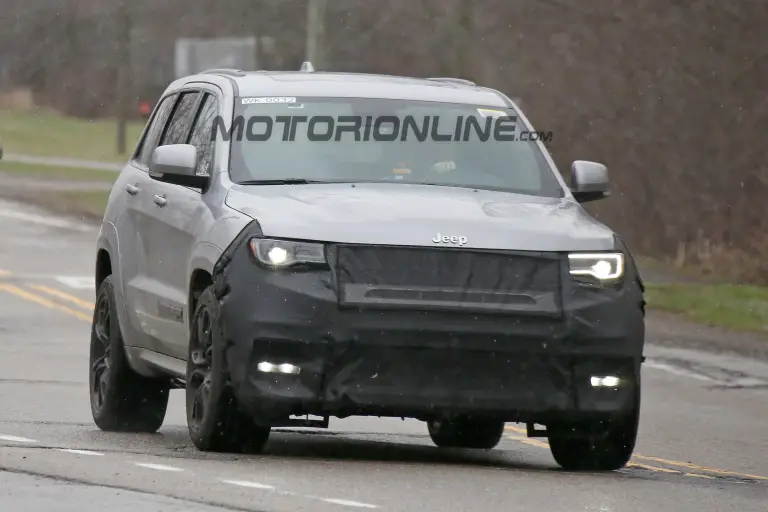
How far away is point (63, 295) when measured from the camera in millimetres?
22516

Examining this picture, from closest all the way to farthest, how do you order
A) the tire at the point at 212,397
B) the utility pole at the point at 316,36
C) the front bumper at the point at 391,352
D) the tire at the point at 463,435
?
the front bumper at the point at 391,352 < the tire at the point at 212,397 < the tire at the point at 463,435 < the utility pole at the point at 316,36

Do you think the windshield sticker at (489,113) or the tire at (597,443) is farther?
the windshield sticker at (489,113)

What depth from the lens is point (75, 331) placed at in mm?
19516

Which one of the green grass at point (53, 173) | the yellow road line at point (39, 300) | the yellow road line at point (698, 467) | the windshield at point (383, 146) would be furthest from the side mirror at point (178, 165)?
the green grass at point (53, 173)

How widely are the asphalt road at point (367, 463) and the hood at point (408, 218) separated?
1056 millimetres

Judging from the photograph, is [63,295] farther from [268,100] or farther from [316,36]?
[316,36]

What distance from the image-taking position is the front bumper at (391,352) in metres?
9.20

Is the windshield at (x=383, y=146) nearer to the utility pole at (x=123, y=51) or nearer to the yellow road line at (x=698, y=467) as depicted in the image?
the yellow road line at (x=698, y=467)

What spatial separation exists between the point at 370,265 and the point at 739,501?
1.90 m

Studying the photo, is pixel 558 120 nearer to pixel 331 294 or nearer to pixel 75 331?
pixel 75 331

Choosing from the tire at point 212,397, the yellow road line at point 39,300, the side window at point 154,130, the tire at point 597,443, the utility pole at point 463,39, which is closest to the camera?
the tire at point 212,397

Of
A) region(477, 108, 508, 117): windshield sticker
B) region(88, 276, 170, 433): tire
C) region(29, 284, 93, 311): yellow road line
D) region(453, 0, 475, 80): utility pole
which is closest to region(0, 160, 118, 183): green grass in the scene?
region(453, 0, 475, 80): utility pole

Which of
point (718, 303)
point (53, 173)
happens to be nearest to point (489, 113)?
point (718, 303)

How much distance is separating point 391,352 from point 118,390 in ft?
9.29
